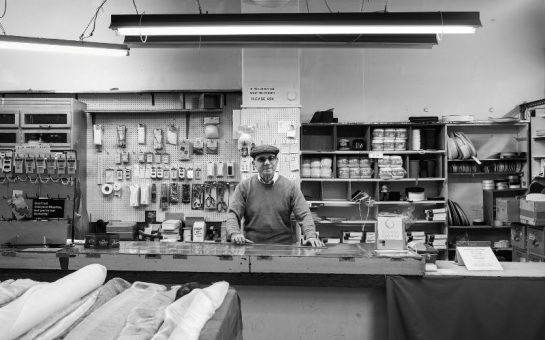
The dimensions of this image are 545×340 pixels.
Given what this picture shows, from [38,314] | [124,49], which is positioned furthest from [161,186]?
[38,314]

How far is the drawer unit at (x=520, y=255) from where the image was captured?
5.02 m

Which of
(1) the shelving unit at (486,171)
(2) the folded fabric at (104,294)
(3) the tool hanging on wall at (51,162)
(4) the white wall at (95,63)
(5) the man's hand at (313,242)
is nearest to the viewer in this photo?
(2) the folded fabric at (104,294)

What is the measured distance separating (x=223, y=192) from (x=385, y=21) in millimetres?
3242

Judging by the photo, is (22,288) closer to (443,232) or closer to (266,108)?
(266,108)

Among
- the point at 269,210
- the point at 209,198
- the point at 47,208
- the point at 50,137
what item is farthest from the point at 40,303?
the point at 50,137

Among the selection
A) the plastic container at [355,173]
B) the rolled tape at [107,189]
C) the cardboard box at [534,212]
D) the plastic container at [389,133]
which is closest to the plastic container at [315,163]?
the plastic container at [355,173]

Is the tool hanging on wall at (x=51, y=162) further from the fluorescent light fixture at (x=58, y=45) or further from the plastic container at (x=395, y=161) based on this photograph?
the plastic container at (x=395, y=161)

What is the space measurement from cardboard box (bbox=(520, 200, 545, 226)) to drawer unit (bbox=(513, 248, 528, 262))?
0.42 meters

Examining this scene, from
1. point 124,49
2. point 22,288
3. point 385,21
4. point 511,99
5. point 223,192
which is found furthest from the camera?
point 511,99

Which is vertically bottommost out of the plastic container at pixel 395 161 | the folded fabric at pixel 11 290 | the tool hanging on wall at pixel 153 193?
the folded fabric at pixel 11 290

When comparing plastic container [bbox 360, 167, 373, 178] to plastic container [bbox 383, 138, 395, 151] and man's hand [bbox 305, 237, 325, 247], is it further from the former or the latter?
man's hand [bbox 305, 237, 325, 247]

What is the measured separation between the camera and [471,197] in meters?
6.54

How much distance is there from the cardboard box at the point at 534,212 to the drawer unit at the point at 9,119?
6.20 m

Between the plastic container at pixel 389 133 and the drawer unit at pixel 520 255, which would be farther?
the plastic container at pixel 389 133
